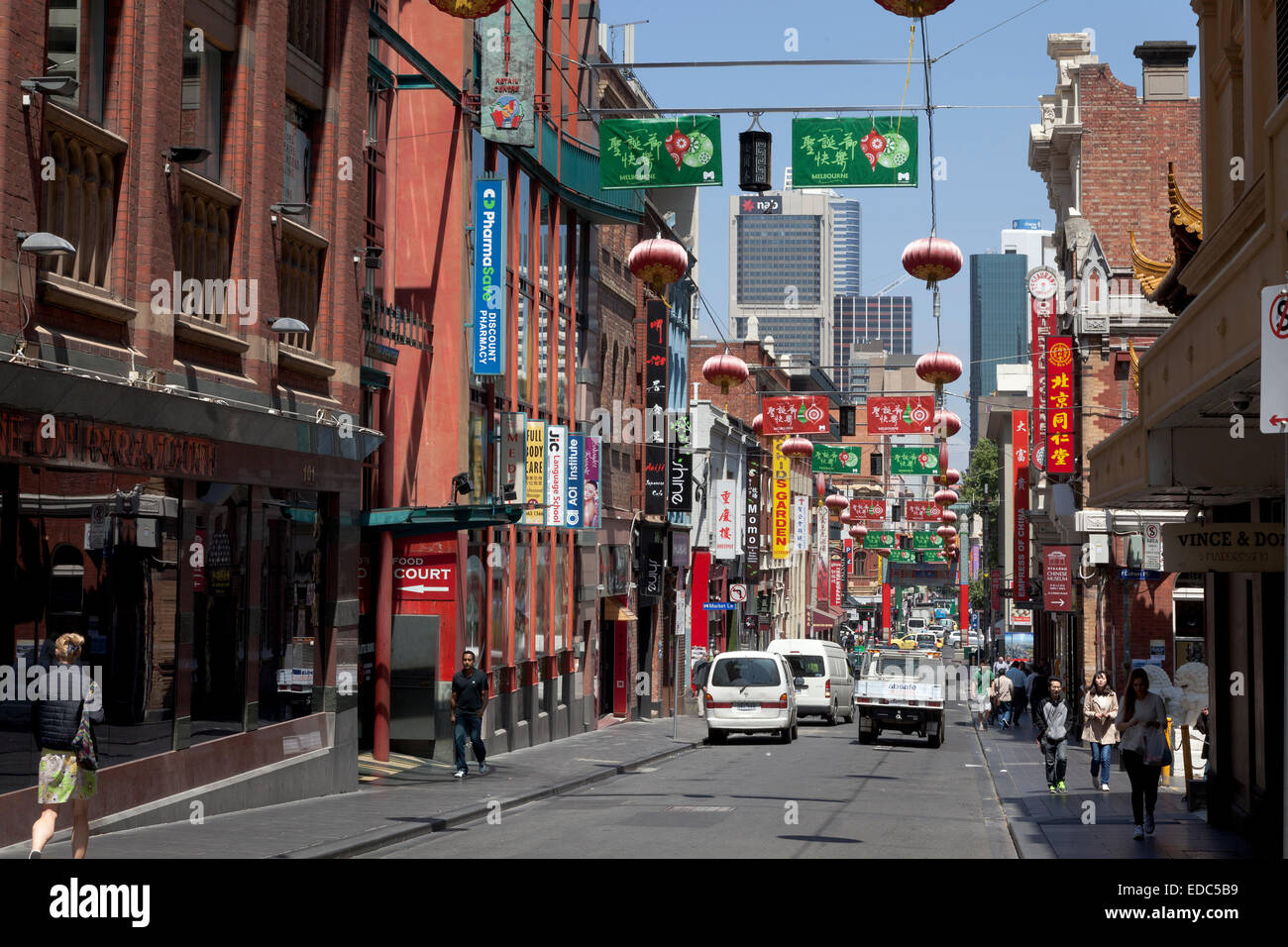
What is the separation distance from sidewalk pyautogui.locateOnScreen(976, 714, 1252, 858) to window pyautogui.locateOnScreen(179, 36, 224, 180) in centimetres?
1154

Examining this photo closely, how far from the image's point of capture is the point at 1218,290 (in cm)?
1214

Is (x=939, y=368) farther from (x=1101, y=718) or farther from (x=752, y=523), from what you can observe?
(x=752, y=523)

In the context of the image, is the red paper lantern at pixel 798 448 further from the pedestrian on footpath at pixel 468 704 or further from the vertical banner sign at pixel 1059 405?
the pedestrian on footpath at pixel 468 704

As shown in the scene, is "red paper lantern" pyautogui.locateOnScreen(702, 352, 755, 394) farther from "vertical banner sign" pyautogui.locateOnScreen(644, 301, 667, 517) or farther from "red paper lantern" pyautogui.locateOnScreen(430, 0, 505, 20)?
"red paper lantern" pyautogui.locateOnScreen(430, 0, 505, 20)

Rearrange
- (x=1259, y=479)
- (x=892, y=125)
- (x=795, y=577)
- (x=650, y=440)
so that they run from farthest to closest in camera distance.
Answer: (x=795, y=577), (x=650, y=440), (x=892, y=125), (x=1259, y=479)

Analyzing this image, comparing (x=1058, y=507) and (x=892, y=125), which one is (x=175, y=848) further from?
(x=1058, y=507)

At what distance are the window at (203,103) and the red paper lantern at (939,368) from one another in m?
10.7

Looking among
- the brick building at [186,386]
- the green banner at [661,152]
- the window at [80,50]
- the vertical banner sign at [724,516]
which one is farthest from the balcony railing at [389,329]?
the vertical banner sign at [724,516]

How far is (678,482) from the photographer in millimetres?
47156

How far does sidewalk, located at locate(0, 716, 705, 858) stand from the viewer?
14422 millimetres

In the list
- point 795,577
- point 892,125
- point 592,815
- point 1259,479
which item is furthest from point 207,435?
point 795,577

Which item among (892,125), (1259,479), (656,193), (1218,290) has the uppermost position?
(656,193)

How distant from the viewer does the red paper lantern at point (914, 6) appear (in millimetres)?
14258
